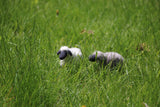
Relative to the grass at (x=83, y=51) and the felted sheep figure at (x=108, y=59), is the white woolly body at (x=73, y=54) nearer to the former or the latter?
the grass at (x=83, y=51)

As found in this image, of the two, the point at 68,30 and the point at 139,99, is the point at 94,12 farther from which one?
the point at 139,99

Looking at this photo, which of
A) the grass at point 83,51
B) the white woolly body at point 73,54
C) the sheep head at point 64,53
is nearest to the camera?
the grass at point 83,51

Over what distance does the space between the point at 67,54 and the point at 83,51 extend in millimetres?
256

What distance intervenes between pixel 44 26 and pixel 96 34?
894mm

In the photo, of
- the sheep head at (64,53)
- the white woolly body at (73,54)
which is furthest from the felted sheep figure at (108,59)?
the sheep head at (64,53)

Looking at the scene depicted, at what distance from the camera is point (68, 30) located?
12.5 ft

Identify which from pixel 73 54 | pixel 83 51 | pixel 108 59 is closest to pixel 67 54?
pixel 73 54

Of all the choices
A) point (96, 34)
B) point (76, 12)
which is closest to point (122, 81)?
point (96, 34)

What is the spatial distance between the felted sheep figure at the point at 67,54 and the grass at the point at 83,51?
9cm

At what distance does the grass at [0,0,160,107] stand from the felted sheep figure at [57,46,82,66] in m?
0.09

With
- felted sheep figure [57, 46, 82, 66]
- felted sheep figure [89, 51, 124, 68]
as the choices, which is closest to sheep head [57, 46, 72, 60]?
felted sheep figure [57, 46, 82, 66]

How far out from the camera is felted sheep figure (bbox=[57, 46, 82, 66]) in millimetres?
2812

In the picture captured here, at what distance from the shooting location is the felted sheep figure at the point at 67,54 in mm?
2812

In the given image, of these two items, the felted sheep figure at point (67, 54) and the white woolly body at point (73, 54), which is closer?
the felted sheep figure at point (67, 54)
